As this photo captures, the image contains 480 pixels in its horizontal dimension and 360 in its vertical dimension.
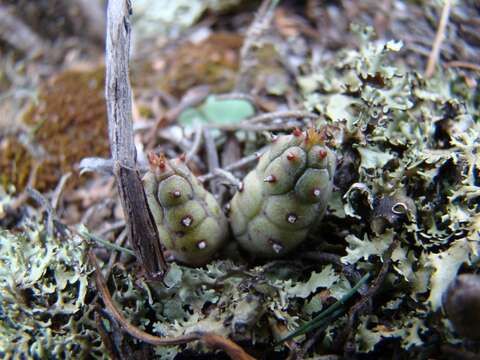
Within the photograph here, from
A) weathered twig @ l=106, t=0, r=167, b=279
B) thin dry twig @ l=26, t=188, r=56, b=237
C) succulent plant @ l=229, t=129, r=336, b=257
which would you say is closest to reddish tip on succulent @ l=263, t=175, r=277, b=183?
succulent plant @ l=229, t=129, r=336, b=257

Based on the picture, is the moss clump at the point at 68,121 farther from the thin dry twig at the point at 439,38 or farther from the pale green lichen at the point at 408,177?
the thin dry twig at the point at 439,38

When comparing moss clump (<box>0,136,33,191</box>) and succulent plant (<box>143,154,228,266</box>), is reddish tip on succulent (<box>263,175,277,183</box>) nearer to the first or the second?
succulent plant (<box>143,154,228,266</box>)

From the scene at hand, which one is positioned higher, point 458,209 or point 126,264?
point 458,209

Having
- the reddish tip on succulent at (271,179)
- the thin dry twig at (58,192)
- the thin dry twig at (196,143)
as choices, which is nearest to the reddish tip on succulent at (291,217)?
the reddish tip on succulent at (271,179)

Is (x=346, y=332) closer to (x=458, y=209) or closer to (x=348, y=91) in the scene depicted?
(x=458, y=209)

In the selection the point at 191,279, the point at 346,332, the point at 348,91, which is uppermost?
the point at 348,91

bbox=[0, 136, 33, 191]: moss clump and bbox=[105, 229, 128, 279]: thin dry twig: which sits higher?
bbox=[0, 136, 33, 191]: moss clump

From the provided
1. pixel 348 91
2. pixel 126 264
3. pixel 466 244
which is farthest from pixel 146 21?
pixel 466 244
